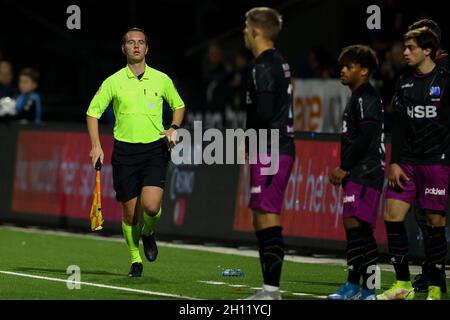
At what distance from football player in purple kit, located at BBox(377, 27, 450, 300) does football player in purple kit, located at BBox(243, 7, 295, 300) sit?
1.32m

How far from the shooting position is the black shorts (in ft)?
41.6

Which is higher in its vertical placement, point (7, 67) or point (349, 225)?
point (7, 67)

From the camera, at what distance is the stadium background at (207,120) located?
52.7 feet

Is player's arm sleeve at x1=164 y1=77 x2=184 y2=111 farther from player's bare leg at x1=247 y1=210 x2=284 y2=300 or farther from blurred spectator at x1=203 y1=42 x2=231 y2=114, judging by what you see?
blurred spectator at x1=203 y1=42 x2=231 y2=114

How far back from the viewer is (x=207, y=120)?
79.8ft

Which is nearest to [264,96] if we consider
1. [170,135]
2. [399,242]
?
[399,242]

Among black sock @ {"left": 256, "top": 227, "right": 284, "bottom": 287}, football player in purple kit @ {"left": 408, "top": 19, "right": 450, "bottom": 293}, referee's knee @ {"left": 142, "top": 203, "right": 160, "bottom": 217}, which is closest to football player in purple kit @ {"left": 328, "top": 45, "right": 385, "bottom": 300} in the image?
black sock @ {"left": 256, "top": 227, "right": 284, "bottom": 287}

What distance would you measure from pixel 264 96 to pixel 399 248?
6.86ft

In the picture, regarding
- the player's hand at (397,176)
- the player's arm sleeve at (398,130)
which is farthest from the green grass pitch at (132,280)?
the player's arm sleeve at (398,130)

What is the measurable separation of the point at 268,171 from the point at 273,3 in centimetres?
1838

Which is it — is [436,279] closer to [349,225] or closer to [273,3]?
[349,225]

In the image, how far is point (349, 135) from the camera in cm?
1047
